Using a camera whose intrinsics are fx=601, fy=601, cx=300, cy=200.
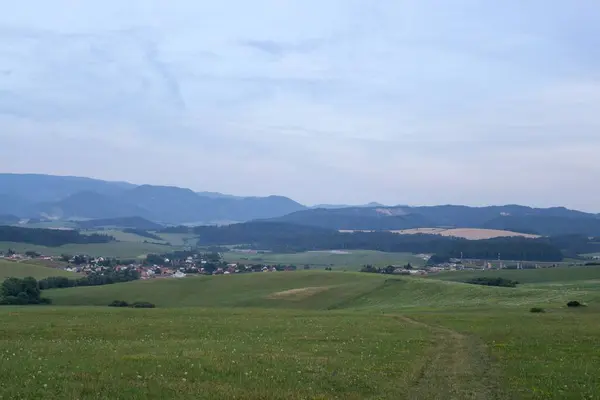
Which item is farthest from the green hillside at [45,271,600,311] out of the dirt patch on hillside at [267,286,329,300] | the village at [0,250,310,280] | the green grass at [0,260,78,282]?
the village at [0,250,310,280]

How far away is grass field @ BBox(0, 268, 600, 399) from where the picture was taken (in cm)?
1922

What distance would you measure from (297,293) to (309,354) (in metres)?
54.0

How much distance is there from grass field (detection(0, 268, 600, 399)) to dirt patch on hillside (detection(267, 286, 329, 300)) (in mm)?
25687

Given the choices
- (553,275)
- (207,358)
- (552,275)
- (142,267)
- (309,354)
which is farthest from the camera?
(142,267)

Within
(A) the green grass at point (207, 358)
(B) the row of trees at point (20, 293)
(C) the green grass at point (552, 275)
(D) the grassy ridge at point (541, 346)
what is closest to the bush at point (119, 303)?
(B) the row of trees at point (20, 293)

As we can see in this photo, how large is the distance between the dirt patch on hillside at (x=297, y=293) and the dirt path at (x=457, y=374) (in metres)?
46.7

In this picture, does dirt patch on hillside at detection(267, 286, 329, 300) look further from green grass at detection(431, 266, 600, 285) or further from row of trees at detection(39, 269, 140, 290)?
row of trees at detection(39, 269, 140, 290)

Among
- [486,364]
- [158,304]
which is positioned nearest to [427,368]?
[486,364]

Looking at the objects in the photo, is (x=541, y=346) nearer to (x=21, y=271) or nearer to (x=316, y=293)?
(x=316, y=293)

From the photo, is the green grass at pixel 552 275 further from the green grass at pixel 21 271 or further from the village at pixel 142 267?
the green grass at pixel 21 271

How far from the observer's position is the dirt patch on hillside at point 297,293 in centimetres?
7862

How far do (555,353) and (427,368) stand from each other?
7.43 m

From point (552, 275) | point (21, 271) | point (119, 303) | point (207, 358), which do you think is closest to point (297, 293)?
point (119, 303)

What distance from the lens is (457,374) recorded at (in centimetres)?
2334
